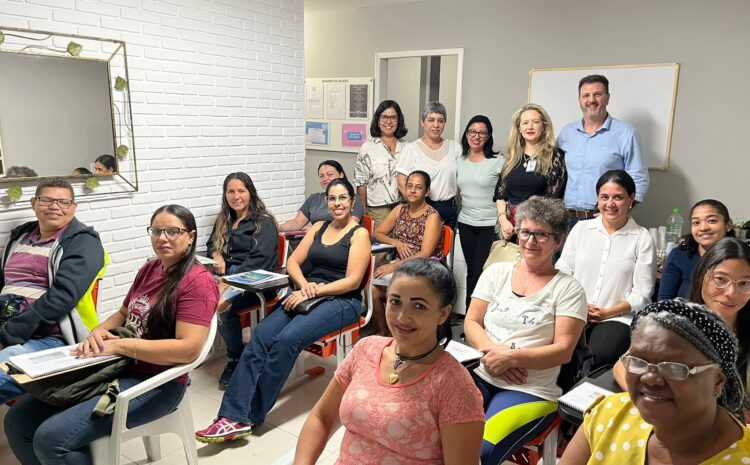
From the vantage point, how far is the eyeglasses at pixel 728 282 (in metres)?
1.76

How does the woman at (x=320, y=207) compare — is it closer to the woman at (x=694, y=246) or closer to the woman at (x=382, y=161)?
the woman at (x=382, y=161)

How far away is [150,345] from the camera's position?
1.96 metres

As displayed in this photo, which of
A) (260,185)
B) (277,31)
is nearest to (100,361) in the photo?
(260,185)

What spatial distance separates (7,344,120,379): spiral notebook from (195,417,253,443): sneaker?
728mm

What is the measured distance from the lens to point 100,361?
192 cm

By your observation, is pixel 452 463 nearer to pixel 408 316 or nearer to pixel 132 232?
pixel 408 316

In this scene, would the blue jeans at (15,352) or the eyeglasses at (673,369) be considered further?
the blue jeans at (15,352)

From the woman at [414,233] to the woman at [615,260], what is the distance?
1.11 metres

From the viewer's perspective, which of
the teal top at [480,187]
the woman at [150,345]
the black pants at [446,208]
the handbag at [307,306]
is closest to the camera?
the woman at [150,345]

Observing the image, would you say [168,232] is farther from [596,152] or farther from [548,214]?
[596,152]

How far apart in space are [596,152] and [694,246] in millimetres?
901

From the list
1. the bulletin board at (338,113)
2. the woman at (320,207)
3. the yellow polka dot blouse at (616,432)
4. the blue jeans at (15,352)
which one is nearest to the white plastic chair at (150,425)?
the blue jeans at (15,352)

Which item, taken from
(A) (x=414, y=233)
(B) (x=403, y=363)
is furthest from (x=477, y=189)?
(B) (x=403, y=363)

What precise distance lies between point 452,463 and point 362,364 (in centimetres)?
37
